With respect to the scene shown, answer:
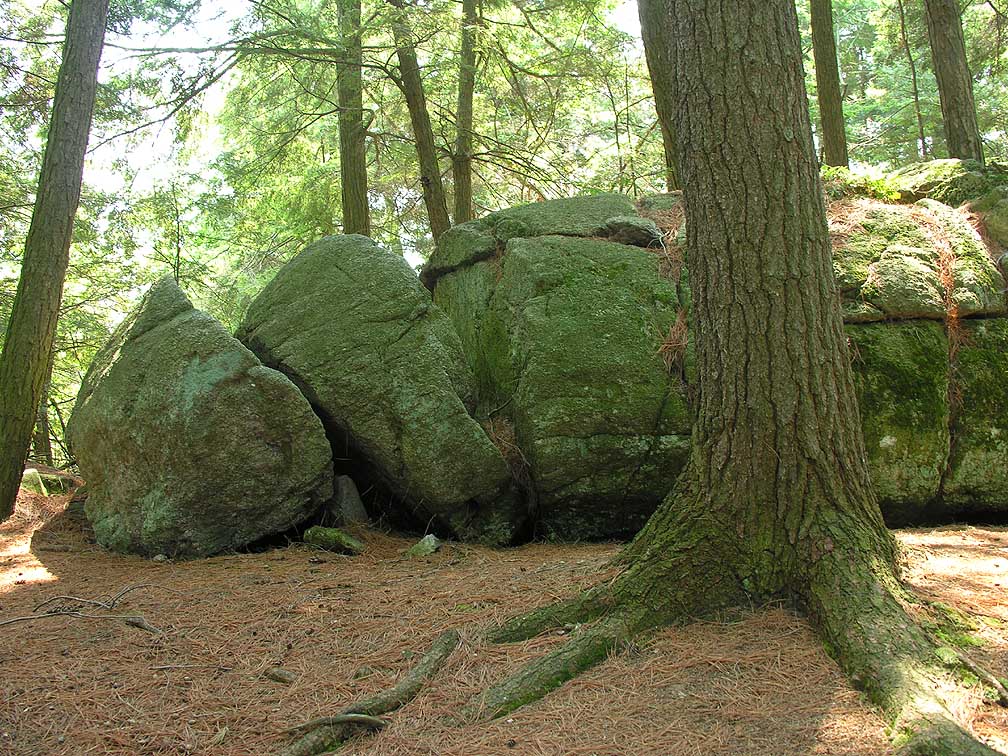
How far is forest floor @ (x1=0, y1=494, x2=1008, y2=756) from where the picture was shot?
8.61 feet

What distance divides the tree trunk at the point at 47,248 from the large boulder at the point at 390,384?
2.28m

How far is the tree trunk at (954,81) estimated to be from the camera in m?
8.45

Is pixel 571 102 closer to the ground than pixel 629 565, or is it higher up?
higher up

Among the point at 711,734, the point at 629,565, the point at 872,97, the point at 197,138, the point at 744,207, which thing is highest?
the point at 872,97

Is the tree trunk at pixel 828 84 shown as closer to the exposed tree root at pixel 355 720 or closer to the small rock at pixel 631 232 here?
the small rock at pixel 631 232

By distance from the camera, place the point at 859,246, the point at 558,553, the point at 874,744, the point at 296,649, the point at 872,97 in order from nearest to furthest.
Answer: the point at 874,744 < the point at 296,649 < the point at 558,553 < the point at 859,246 < the point at 872,97

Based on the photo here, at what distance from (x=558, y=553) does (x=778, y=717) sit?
2.86 metres

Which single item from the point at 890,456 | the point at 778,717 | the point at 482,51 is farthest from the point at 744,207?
the point at 482,51

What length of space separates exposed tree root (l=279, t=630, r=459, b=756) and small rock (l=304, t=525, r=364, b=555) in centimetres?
243

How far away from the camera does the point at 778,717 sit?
2600mm

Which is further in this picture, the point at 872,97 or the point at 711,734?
the point at 872,97

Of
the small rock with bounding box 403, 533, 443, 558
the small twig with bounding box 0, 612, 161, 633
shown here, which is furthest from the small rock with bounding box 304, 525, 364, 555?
the small twig with bounding box 0, 612, 161, 633

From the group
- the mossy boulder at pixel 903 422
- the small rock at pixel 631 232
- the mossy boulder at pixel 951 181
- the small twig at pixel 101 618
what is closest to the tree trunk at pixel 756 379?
the small twig at pixel 101 618

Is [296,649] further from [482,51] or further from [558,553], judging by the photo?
[482,51]
